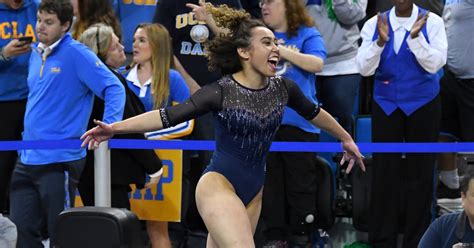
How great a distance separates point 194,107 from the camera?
6.14 metres

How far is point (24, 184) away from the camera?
7.38 metres

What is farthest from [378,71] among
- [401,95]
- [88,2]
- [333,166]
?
[88,2]

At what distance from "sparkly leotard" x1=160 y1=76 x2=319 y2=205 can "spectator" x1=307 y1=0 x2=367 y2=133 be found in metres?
2.33

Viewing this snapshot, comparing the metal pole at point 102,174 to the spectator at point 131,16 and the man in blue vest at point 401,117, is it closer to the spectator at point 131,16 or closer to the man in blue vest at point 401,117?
the spectator at point 131,16

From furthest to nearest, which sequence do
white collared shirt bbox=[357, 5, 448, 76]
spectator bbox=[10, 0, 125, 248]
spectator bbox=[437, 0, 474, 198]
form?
1. spectator bbox=[437, 0, 474, 198]
2. white collared shirt bbox=[357, 5, 448, 76]
3. spectator bbox=[10, 0, 125, 248]

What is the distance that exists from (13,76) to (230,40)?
2.48 m

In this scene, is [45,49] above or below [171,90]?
above

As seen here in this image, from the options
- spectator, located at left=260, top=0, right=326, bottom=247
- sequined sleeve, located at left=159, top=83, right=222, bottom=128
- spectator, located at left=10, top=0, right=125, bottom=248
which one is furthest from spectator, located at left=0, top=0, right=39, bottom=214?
sequined sleeve, located at left=159, top=83, right=222, bottom=128

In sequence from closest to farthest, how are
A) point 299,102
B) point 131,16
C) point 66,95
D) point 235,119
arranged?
point 235,119 < point 299,102 < point 66,95 < point 131,16

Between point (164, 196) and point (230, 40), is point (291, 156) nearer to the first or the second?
point (164, 196)

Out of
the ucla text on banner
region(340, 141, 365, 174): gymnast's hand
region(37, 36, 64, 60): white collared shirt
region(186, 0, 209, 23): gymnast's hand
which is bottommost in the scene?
the ucla text on banner

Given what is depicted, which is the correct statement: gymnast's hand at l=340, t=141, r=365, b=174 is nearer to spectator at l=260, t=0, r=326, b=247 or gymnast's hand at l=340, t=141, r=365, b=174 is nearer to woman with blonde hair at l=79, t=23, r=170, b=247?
spectator at l=260, t=0, r=326, b=247

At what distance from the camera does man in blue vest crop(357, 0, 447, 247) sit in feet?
26.4

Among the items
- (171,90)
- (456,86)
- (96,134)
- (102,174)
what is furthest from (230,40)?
(456,86)
